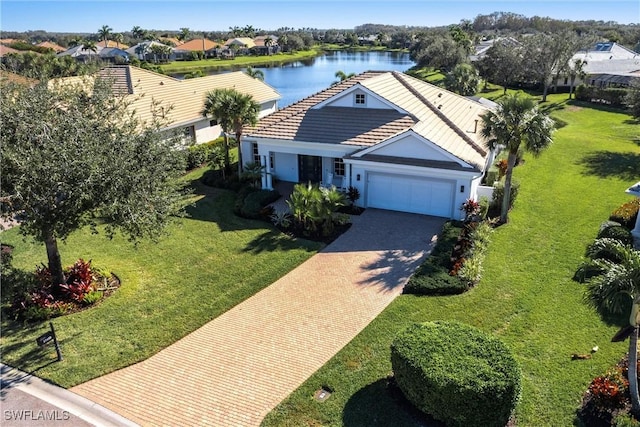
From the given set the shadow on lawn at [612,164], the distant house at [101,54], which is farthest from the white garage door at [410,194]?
the distant house at [101,54]

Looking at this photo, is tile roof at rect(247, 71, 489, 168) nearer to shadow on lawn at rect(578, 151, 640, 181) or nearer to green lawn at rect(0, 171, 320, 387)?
green lawn at rect(0, 171, 320, 387)

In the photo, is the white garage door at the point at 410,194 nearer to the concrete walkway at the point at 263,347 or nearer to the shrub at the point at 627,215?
the concrete walkway at the point at 263,347

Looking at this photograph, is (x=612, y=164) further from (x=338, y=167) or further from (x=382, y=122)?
(x=338, y=167)

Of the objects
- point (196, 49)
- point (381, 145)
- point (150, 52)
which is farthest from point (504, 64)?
point (196, 49)

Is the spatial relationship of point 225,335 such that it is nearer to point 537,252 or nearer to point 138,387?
A: point 138,387

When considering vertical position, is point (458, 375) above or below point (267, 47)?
below

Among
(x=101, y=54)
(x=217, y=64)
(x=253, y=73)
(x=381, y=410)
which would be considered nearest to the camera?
(x=381, y=410)

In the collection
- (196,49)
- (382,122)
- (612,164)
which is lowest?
(612,164)
